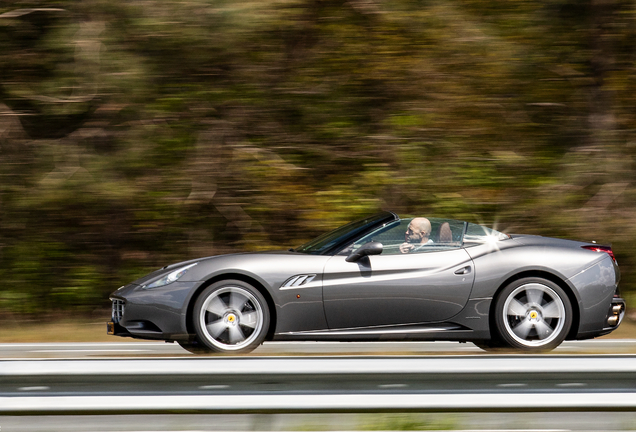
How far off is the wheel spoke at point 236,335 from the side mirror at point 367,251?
0.92 metres

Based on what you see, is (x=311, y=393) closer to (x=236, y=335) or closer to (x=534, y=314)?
(x=236, y=335)

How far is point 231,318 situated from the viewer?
17.9 feet

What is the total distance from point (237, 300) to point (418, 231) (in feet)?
4.76

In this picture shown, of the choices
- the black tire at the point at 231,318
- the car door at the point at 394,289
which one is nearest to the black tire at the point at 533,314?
the car door at the point at 394,289

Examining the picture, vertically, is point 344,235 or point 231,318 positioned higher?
point 344,235

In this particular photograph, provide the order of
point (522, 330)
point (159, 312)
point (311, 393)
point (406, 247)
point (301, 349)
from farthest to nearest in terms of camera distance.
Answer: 1. point (301, 349)
2. point (406, 247)
3. point (522, 330)
4. point (159, 312)
5. point (311, 393)

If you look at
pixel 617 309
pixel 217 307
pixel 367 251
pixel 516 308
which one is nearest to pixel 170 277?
pixel 217 307

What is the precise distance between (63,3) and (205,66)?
6.34 feet

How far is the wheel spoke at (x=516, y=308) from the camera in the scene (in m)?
5.54

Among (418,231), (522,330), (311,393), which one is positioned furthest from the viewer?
(418,231)

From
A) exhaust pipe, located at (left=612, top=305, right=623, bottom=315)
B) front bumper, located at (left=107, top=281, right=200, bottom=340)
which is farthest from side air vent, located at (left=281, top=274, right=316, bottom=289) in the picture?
exhaust pipe, located at (left=612, top=305, right=623, bottom=315)

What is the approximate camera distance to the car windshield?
5.73m

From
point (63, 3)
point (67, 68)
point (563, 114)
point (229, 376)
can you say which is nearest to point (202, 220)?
point (67, 68)

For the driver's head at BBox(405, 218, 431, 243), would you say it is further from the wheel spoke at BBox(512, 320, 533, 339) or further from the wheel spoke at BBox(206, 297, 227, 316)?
the wheel spoke at BBox(206, 297, 227, 316)
